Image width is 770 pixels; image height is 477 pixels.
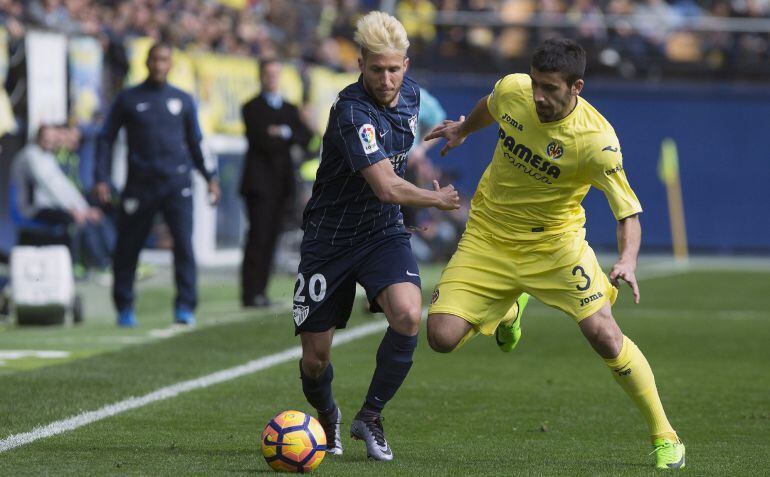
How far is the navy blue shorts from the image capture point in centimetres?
669

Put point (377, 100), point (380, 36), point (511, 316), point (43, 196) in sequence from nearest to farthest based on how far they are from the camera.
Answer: point (380, 36) → point (377, 100) → point (511, 316) → point (43, 196)

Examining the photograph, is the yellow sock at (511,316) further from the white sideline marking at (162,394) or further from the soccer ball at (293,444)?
the white sideline marking at (162,394)

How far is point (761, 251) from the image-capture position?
29891 millimetres

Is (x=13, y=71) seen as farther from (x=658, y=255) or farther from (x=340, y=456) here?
(x=658, y=255)

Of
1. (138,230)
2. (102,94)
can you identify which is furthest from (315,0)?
(138,230)

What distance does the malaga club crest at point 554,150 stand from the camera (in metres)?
6.76

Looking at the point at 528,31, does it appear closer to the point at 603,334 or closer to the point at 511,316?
the point at 511,316

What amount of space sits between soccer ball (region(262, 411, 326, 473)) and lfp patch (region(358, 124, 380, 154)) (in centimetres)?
120

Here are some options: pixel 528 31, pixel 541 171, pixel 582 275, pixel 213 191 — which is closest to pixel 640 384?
pixel 582 275

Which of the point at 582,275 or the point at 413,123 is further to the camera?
the point at 582,275

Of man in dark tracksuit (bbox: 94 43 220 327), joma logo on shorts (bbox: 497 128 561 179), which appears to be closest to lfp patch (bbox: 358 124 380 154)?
joma logo on shorts (bbox: 497 128 561 179)

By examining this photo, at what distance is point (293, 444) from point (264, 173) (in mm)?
8841

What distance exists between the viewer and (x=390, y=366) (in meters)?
6.71

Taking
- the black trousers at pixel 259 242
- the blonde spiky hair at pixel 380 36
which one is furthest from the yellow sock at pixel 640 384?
the black trousers at pixel 259 242
